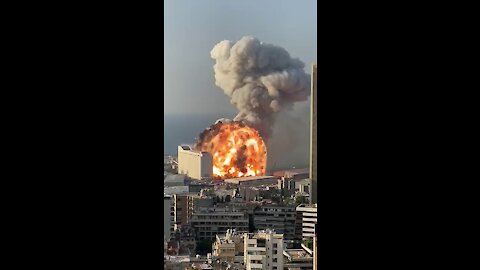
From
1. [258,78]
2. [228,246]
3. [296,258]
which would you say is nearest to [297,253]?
[296,258]

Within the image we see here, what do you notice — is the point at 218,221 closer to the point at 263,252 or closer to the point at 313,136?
the point at 263,252

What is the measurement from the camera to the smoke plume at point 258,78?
1594 mm

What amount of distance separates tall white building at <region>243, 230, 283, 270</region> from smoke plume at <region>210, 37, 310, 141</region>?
0.29 meters

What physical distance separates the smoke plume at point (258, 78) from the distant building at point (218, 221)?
25cm

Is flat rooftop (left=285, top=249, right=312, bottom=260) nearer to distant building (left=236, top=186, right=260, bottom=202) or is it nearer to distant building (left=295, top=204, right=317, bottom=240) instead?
distant building (left=295, top=204, right=317, bottom=240)

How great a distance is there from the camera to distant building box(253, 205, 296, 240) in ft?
5.08

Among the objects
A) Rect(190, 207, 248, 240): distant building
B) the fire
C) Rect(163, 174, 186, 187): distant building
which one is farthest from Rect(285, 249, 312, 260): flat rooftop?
Rect(163, 174, 186, 187): distant building

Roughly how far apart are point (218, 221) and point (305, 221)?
242 millimetres

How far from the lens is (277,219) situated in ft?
5.11

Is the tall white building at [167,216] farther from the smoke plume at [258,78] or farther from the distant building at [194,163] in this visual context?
the smoke plume at [258,78]

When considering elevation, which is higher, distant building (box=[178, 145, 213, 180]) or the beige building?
distant building (box=[178, 145, 213, 180])
